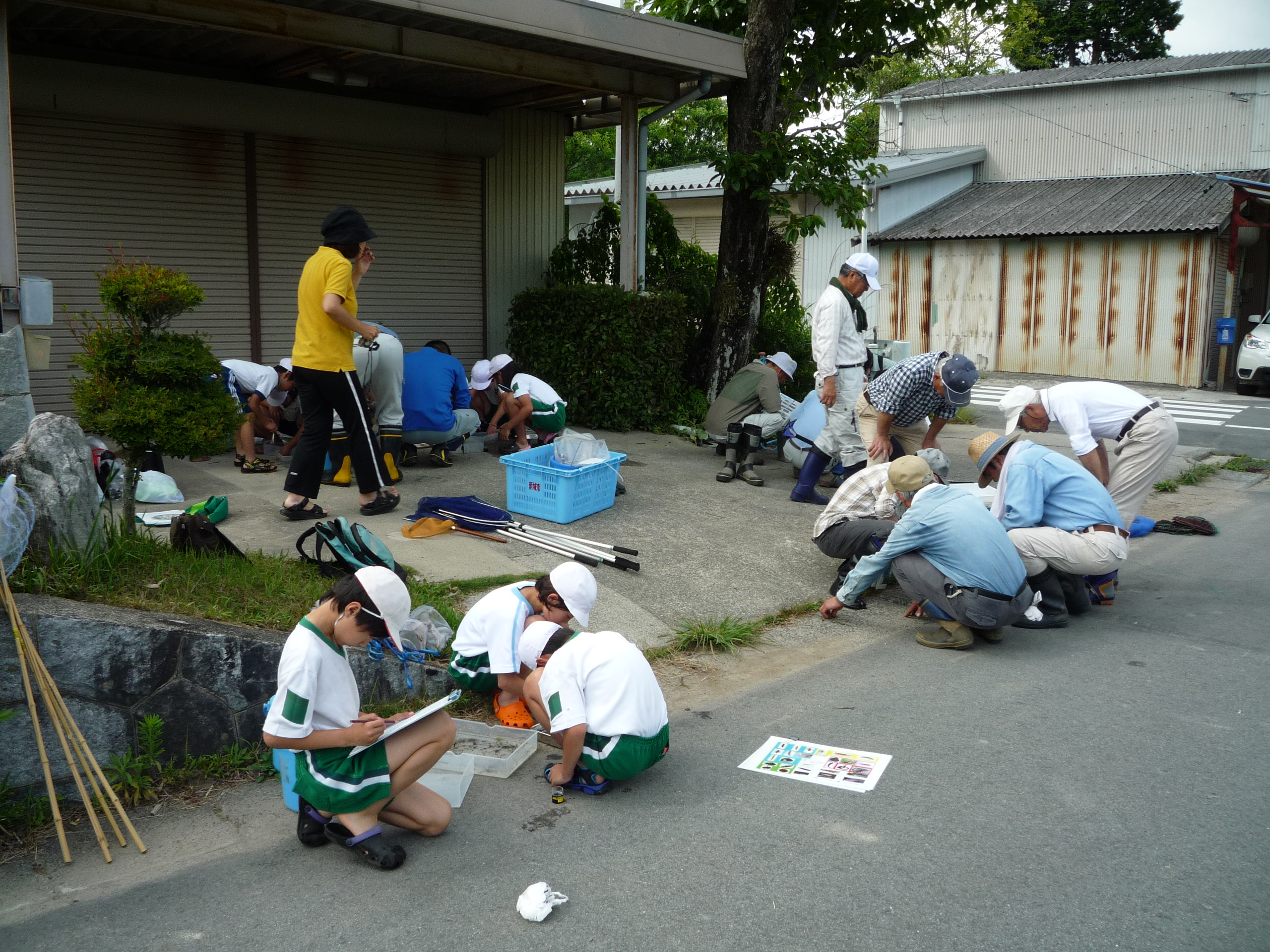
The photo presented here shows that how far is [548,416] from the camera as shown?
32.4ft

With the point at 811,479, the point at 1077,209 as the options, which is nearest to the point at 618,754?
the point at 811,479

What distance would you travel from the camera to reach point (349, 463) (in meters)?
8.55

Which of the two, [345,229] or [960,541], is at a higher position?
[345,229]

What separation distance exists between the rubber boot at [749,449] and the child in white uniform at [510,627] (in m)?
5.05

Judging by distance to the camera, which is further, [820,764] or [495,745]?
[495,745]

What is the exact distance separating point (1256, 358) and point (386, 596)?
18.7 meters

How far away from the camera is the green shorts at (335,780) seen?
3.71 m

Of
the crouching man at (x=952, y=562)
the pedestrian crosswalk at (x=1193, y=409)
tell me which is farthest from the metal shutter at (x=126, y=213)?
the pedestrian crosswalk at (x=1193, y=409)

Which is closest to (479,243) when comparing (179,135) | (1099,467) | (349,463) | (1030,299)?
(179,135)

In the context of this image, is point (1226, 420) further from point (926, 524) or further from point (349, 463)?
point (349, 463)

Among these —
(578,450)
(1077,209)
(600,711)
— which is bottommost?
(600,711)

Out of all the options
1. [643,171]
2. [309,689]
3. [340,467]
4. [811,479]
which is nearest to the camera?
[309,689]

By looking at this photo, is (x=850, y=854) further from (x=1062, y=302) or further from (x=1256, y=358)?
(x=1062, y=302)

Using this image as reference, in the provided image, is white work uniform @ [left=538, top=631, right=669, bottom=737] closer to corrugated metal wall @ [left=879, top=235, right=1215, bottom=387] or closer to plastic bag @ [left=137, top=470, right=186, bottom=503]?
plastic bag @ [left=137, top=470, right=186, bottom=503]
